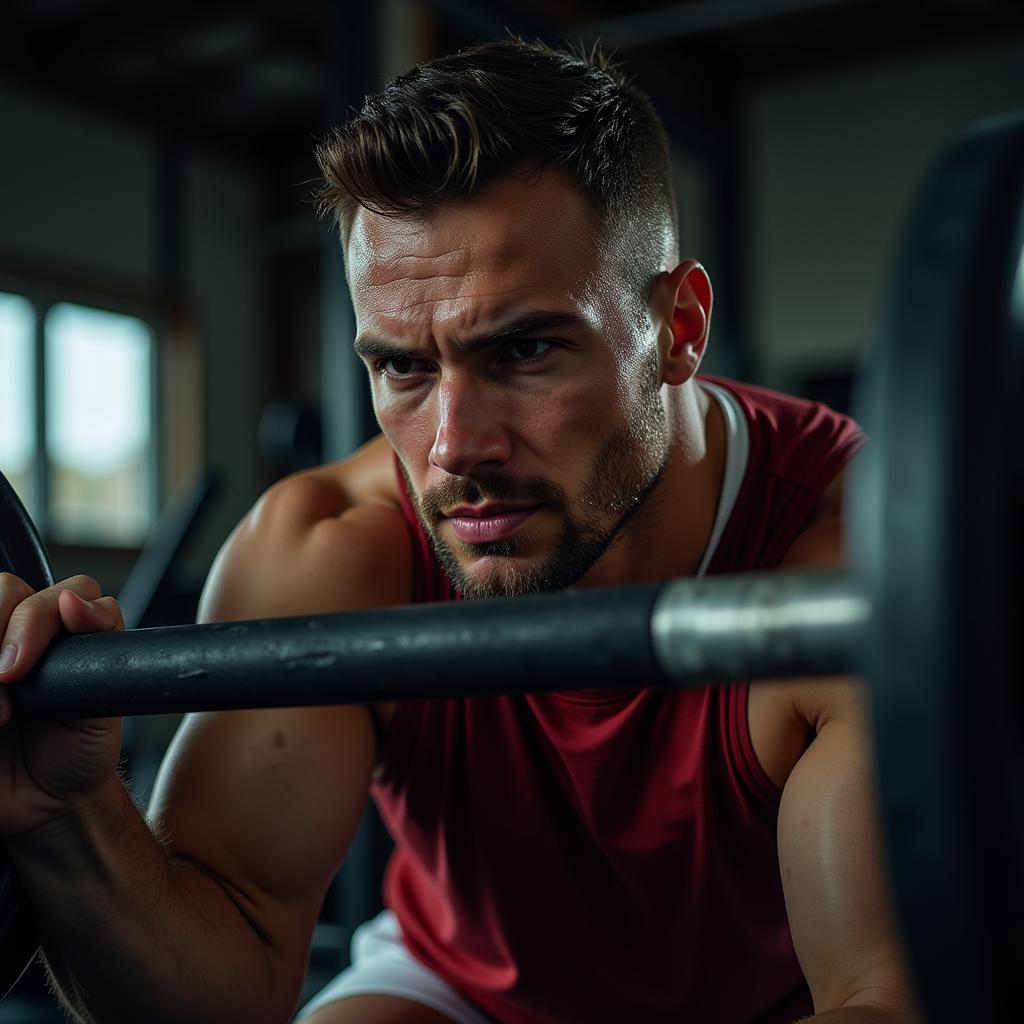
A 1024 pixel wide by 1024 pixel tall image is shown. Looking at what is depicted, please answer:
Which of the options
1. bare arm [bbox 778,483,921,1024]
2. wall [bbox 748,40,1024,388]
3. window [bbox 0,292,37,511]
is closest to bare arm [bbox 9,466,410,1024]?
bare arm [bbox 778,483,921,1024]

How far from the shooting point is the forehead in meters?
1.24

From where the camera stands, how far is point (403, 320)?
1.27m

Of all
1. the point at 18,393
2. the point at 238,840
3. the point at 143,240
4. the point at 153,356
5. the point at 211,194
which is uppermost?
the point at 211,194

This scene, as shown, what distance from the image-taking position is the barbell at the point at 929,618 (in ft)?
1.81

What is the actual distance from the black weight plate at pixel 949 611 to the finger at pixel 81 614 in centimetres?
64

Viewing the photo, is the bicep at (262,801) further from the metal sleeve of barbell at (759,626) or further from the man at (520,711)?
the metal sleeve of barbell at (759,626)

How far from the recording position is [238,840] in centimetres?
135

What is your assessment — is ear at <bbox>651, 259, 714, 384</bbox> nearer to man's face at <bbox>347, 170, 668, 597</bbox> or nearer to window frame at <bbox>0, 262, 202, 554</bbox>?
man's face at <bbox>347, 170, 668, 597</bbox>

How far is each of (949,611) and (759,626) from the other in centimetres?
11

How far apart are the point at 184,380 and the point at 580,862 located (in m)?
7.75

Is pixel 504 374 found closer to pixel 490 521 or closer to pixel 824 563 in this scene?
pixel 490 521

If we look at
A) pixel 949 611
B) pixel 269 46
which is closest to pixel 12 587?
pixel 949 611

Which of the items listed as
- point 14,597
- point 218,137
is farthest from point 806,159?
point 14,597

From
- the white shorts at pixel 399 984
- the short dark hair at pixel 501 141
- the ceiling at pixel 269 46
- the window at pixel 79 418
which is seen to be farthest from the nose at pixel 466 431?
the window at pixel 79 418
